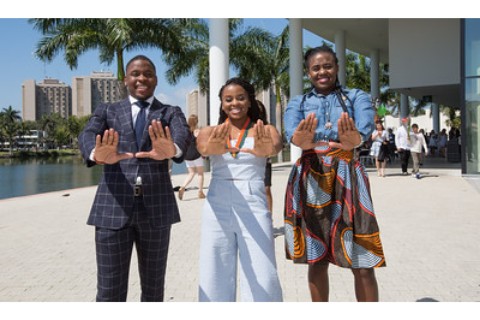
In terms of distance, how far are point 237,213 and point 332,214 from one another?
0.64 metres

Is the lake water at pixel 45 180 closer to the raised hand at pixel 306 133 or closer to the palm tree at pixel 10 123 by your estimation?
the raised hand at pixel 306 133

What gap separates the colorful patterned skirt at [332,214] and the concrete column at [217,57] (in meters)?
12.2

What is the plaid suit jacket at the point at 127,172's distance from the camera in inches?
104

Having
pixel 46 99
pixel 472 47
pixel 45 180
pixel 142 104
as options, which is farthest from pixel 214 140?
pixel 46 99

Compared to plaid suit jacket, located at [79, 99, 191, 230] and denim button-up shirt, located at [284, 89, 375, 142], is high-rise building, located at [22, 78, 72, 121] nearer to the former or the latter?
plaid suit jacket, located at [79, 99, 191, 230]

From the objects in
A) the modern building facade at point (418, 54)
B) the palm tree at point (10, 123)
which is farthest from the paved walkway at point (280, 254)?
the palm tree at point (10, 123)

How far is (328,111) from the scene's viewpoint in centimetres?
291

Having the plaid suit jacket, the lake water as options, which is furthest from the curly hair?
the lake water

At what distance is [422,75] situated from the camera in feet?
64.4

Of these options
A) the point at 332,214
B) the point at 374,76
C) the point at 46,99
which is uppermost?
the point at 46,99

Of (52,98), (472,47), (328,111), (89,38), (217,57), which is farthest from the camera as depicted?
(52,98)

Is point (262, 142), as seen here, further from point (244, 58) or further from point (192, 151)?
point (244, 58)

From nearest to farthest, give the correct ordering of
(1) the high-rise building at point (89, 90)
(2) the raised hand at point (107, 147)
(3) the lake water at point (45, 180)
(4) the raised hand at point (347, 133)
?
1. (2) the raised hand at point (107, 147)
2. (4) the raised hand at point (347, 133)
3. (3) the lake water at point (45, 180)
4. (1) the high-rise building at point (89, 90)

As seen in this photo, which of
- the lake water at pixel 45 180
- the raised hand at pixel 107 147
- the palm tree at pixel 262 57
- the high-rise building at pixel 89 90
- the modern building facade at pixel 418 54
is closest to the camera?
the raised hand at pixel 107 147
